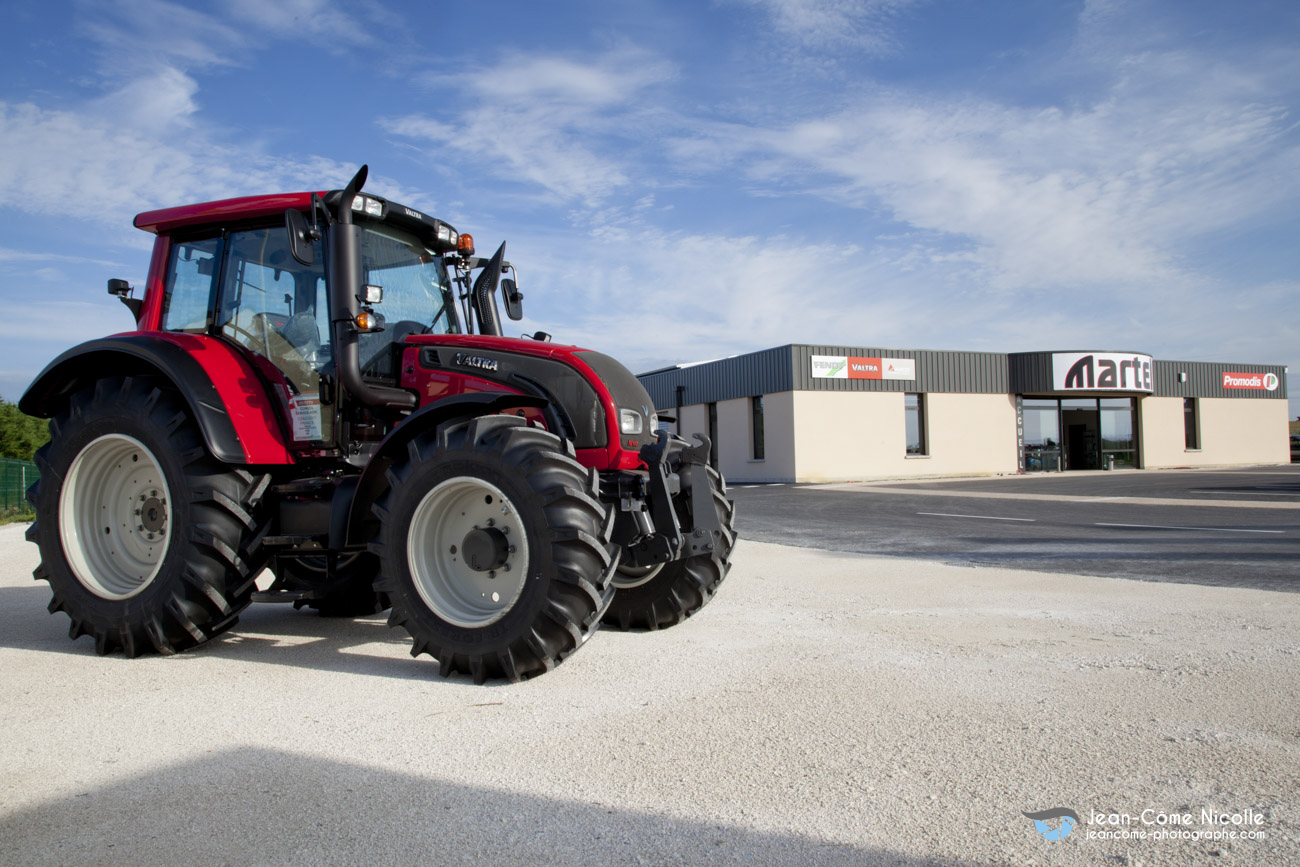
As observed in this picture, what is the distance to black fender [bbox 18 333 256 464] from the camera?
4.66 metres

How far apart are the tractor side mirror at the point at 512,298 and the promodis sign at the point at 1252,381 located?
1694 inches

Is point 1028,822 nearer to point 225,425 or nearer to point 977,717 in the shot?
point 977,717

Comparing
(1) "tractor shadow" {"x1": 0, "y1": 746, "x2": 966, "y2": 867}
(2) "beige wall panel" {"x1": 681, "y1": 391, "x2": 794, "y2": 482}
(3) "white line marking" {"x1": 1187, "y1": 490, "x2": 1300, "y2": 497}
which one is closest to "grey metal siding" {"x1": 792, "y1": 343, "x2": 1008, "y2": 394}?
(2) "beige wall panel" {"x1": 681, "y1": 391, "x2": 794, "y2": 482}

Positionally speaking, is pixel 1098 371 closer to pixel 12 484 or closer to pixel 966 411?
pixel 966 411

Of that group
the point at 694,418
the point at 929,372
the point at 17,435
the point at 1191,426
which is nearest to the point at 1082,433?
the point at 1191,426

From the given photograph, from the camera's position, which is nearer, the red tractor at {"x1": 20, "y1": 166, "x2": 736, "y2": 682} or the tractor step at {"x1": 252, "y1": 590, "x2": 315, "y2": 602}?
the red tractor at {"x1": 20, "y1": 166, "x2": 736, "y2": 682}

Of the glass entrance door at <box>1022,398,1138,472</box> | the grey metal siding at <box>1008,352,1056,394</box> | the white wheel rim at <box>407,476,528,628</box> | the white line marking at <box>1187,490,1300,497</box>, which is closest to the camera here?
the white wheel rim at <box>407,476,528,628</box>

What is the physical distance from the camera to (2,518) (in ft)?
58.1

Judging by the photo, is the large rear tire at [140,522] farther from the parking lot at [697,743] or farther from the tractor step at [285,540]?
the parking lot at [697,743]

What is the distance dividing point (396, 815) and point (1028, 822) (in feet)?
6.08

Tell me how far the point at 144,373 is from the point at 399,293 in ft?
5.11

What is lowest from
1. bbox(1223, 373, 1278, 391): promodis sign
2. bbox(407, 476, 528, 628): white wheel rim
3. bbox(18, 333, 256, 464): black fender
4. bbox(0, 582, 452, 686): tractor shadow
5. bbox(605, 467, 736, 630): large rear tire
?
bbox(0, 582, 452, 686): tractor shadow

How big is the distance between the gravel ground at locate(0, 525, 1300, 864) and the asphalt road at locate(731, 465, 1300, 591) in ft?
10.5

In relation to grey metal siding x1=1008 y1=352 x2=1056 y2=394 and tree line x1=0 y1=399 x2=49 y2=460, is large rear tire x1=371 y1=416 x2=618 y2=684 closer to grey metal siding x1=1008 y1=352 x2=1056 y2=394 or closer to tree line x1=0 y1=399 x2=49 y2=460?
grey metal siding x1=1008 y1=352 x2=1056 y2=394
